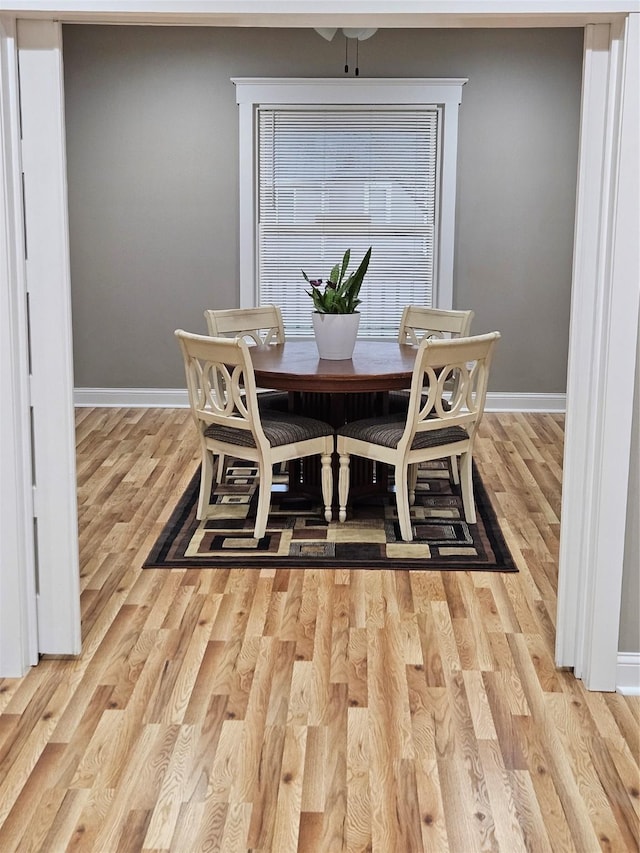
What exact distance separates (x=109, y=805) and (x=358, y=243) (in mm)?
5172

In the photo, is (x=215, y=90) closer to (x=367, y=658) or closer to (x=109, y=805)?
(x=367, y=658)

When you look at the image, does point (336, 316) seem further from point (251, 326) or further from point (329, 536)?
point (329, 536)

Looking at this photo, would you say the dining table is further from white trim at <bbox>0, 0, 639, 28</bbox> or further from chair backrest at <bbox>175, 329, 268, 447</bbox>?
white trim at <bbox>0, 0, 639, 28</bbox>

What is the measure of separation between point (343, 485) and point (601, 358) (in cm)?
185

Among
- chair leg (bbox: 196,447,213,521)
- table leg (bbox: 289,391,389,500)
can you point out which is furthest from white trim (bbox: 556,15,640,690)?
chair leg (bbox: 196,447,213,521)

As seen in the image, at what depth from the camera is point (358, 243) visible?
6.96 m

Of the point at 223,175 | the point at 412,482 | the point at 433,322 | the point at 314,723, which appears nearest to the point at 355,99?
the point at 223,175

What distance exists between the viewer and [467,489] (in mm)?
4570

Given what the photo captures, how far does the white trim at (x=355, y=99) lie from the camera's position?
21.8 feet

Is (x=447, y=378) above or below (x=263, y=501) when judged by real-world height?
above

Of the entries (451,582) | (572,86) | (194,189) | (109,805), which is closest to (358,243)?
(194,189)

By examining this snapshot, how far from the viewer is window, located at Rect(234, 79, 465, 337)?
6.67m

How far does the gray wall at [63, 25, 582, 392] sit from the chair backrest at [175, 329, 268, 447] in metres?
2.69

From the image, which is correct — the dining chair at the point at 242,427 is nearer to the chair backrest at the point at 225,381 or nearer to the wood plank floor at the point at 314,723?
the chair backrest at the point at 225,381
